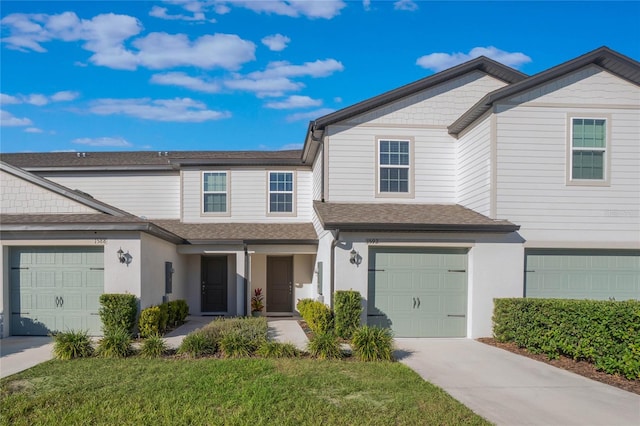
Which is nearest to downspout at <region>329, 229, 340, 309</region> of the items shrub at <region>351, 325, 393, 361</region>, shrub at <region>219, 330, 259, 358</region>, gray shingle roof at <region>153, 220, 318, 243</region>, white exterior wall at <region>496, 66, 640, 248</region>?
shrub at <region>351, 325, 393, 361</region>

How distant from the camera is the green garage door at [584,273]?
11992mm

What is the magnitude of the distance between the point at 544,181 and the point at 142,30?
1084 centimetres

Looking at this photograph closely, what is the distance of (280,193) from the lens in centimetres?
1705

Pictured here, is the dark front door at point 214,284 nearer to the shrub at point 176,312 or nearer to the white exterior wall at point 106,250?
the shrub at point 176,312

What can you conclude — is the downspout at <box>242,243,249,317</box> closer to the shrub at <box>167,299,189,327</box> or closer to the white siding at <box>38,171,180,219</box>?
the shrub at <box>167,299,189,327</box>

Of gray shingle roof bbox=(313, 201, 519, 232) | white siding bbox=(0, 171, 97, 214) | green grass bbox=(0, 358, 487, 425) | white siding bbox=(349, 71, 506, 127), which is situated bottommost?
green grass bbox=(0, 358, 487, 425)

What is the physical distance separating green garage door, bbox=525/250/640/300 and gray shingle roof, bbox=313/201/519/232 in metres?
1.37

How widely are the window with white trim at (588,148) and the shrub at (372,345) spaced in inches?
262

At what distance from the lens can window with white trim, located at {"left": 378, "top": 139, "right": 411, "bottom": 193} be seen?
13.6 meters

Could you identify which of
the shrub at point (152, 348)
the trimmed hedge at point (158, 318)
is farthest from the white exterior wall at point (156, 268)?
the shrub at point (152, 348)

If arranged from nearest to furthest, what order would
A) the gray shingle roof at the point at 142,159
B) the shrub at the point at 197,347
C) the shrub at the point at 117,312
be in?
the shrub at the point at 197,347 < the shrub at the point at 117,312 < the gray shingle roof at the point at 142,159

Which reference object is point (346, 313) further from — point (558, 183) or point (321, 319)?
point (558, 183)

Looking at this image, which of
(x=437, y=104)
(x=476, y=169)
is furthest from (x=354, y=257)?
(x=437, y=104)

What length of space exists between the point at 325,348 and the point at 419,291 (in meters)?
3.73
